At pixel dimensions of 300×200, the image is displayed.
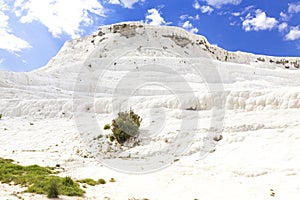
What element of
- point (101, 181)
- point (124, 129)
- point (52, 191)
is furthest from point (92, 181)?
point (124, 129)

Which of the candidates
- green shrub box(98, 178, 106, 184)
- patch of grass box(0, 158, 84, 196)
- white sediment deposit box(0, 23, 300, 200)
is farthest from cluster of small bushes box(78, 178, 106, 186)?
patch of grass box(0, 158, 84, 196)

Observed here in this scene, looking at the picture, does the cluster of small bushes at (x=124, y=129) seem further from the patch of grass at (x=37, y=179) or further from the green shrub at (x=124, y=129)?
the patch of grass at (x=37, y=179)

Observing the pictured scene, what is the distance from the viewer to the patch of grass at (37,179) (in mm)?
10773

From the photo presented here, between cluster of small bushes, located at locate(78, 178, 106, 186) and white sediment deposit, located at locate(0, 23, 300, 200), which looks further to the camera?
cluster of small bushes, located at locate(78, 178, 106, 186)

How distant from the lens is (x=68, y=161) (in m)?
16.5

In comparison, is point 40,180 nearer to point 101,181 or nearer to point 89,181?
point 89,181

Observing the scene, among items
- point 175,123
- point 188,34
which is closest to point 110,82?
point 175,123

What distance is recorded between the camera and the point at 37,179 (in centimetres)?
1204

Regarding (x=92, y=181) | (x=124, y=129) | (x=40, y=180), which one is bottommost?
(x=92, y=181)

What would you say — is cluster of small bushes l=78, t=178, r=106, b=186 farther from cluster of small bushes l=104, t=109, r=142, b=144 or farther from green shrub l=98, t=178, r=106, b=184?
cluster of small bushes l=104, t=109, r=142, b=144

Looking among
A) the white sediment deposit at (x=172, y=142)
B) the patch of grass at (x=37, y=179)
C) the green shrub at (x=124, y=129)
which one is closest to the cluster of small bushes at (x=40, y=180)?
the patch of grass at (x=37, y=179)

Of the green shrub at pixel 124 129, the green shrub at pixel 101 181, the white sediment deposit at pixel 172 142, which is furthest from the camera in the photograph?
the green shrub at pixel 124 129

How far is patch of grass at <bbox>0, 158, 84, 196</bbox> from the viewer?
10773 mm

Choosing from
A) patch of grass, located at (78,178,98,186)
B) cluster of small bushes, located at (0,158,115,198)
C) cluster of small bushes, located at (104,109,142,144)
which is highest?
cluster of small bushes, located at (104,109,142,144)
